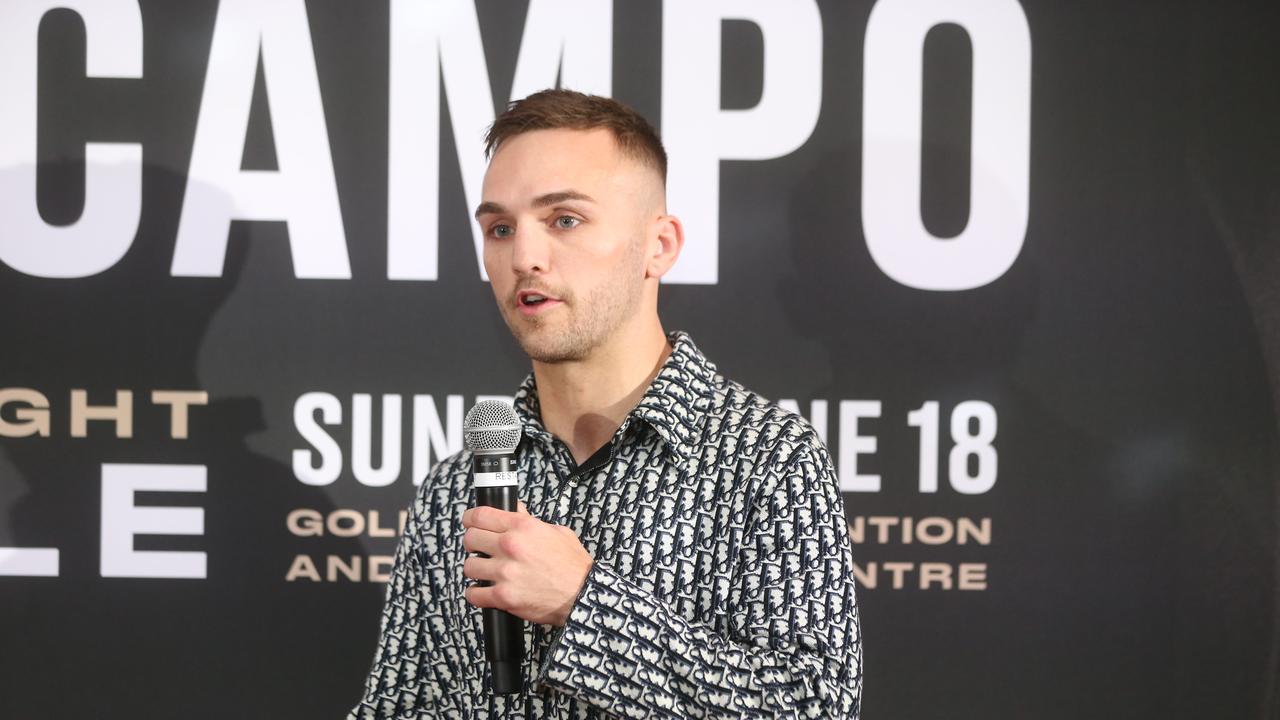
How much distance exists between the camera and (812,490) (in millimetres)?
1402

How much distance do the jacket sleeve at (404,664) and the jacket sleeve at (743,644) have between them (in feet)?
1.29

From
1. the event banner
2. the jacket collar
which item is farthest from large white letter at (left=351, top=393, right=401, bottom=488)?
the jacket collar

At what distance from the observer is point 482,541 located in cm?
125

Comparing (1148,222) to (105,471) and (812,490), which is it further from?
(105,471)

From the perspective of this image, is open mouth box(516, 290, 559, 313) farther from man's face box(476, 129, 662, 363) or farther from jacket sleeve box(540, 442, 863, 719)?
jacket sleeve box(540, 442, 863, 719)

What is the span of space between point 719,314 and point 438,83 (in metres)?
0.86

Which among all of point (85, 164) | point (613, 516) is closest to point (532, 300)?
point (613, 516)

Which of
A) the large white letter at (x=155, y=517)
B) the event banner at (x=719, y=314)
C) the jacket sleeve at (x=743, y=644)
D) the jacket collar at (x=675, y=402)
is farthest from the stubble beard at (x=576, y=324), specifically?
the large white letter at (x=155, y=517)

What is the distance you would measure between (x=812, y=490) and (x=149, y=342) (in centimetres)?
179

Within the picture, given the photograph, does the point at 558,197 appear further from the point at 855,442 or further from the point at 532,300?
the point at 855,442

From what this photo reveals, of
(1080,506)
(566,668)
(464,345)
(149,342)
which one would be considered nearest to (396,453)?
(464,345)

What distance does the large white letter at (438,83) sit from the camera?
2537 mm

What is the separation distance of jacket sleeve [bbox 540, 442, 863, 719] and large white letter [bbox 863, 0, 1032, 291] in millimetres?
1309

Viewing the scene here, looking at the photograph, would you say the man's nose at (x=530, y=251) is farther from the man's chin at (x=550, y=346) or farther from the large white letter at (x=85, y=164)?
the large white letter at (x=85, y=164)
